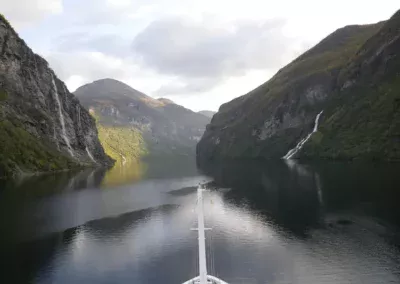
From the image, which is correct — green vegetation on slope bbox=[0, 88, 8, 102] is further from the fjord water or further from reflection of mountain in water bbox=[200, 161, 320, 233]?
reflection of mountain in water bbox=[200, 161, 320, 233]

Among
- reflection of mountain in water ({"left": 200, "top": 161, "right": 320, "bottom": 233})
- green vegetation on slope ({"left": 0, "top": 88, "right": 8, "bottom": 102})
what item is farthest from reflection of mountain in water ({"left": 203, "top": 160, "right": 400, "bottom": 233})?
green vegetation on slope ({"left": 0, "top": 88, "right": 8, "bottom": 102})

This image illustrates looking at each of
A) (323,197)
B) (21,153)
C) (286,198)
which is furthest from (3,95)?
(323,197)

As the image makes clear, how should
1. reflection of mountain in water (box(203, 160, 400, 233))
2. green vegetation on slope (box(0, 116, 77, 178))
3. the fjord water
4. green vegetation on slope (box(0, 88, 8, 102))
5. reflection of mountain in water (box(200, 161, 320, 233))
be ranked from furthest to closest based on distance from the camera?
1. green vegetation on slope (box(0, 88, 8, 102))
2. green vegetation on slope (box(0, 116, 77, 178))
3. reflection of mountain in water (box(200, 161, 320, 233))
4. reflection of mountain in water (box(203, 160, 400, 233))
5. the fjord water

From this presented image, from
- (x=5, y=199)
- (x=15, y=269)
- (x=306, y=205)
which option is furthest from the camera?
(x=5, y=199)

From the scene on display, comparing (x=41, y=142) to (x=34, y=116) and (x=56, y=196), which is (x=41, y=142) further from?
(x=56, y=196)

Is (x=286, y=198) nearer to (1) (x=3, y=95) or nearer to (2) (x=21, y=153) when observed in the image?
(2) (x=21, y=153)

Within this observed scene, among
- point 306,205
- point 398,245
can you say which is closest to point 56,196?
point 306,205
